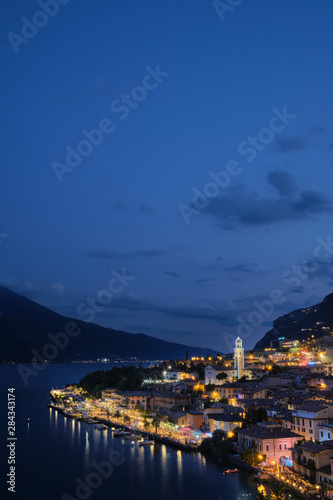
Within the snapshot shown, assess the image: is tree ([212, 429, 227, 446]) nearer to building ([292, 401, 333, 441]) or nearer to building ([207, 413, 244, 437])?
building ([207, 413, 244, 437])

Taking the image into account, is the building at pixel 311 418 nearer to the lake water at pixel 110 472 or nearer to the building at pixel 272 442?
the building at pixel 272 442

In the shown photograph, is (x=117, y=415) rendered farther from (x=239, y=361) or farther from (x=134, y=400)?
(x=239, y=361)

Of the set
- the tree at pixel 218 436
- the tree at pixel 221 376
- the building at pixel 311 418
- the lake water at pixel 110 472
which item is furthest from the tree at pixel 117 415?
the building at pixel 311 418

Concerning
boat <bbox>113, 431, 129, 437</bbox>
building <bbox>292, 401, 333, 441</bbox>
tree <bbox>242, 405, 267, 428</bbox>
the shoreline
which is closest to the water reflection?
the shoreline

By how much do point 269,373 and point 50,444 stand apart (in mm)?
18878

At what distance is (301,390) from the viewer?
92.0 feet

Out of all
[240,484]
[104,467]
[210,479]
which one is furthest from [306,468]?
[104,467]

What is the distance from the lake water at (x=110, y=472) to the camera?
57.7 feet

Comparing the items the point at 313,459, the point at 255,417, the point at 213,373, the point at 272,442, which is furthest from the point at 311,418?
the point at 213,373

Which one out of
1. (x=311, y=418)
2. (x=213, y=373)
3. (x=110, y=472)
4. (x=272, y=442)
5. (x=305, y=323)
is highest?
(x=305, y=323)

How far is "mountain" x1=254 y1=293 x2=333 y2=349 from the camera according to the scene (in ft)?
249

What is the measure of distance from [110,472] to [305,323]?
72620 mm

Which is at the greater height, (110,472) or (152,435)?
(152,435)

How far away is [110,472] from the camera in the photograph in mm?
20656
